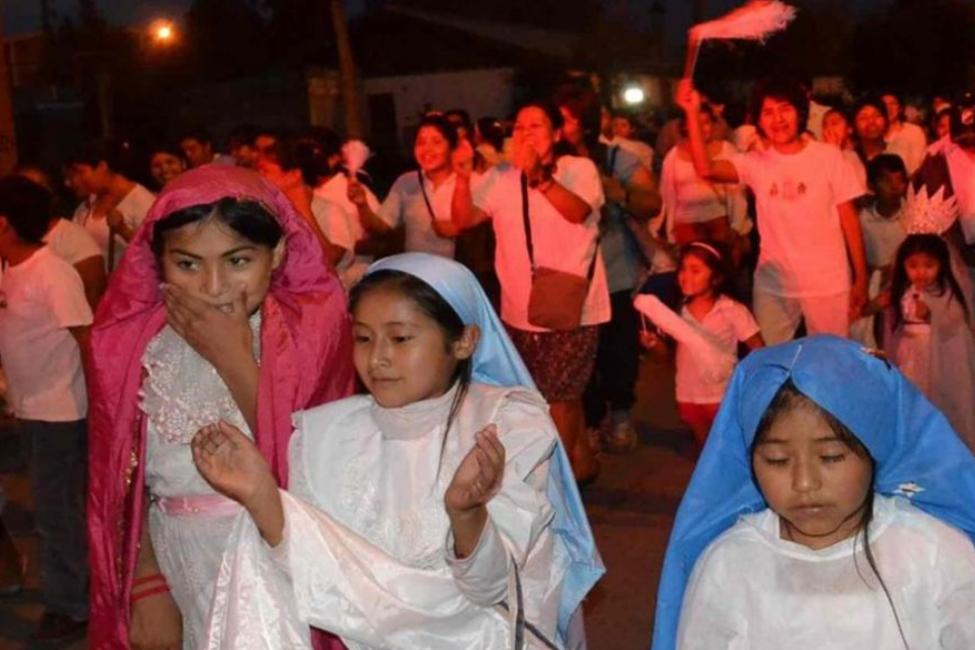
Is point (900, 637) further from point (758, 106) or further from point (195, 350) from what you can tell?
point (758, 106)

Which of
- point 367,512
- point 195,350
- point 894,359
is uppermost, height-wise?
point 195,350

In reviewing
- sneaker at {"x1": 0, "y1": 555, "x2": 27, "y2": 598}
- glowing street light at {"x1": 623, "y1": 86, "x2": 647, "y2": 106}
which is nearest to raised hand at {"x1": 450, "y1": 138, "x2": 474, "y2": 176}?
sneaker at {"x1": 0, "y1": 555, "x2": 27, "y2": 598}

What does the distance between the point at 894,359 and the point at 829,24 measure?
40256 millimetres

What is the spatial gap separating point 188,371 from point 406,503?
26.0 inches

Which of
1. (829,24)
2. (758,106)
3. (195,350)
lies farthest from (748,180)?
(829,24)

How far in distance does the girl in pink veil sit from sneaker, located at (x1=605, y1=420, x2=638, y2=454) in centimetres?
529

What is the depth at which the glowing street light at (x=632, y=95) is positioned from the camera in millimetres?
36500

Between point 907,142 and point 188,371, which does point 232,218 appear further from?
point 907,142

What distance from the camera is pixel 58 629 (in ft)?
20.3

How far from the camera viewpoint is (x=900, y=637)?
A: 2865 millimetres

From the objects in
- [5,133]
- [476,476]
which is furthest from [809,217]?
[5,133]

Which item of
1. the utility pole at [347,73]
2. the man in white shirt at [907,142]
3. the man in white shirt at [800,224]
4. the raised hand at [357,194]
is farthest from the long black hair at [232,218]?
the utility pole at [347,73]

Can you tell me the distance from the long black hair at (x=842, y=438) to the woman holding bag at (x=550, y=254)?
4.13 m

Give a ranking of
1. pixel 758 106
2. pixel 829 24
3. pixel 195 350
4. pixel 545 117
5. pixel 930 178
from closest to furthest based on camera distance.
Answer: pixel 195 350
pixel 545 117
pixel 758 106
pixel 930 178
pixel 829 24
